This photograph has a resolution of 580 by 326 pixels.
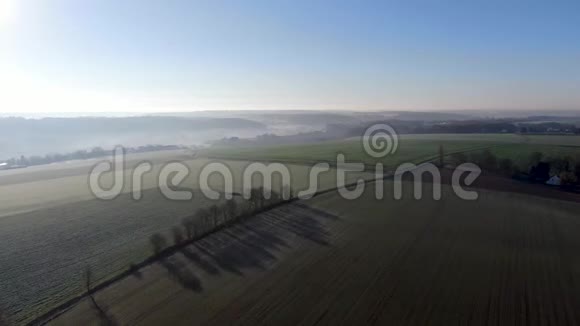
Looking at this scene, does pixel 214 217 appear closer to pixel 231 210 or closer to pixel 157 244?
pixel 231 210

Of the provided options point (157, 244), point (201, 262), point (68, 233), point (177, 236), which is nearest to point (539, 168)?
point (201, 262)

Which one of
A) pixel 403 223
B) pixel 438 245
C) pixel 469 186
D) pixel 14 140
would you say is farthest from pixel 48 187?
pixel 14 140

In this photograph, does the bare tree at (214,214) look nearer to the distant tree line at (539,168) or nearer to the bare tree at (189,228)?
the bare tree at (189,228)

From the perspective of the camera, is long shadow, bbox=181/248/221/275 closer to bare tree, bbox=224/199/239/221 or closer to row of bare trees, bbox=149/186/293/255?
row of bare trees, bbox=149/186/293/255

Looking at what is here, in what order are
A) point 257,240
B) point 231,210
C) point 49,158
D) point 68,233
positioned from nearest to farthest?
point 257,240 < point 68,233 < point 231,210 < point 49,158

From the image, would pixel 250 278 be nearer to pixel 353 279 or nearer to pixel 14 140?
pixel 353 279

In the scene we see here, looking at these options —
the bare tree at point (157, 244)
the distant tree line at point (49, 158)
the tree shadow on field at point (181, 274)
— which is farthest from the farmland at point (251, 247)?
the distant tree line at point (49, 158)
